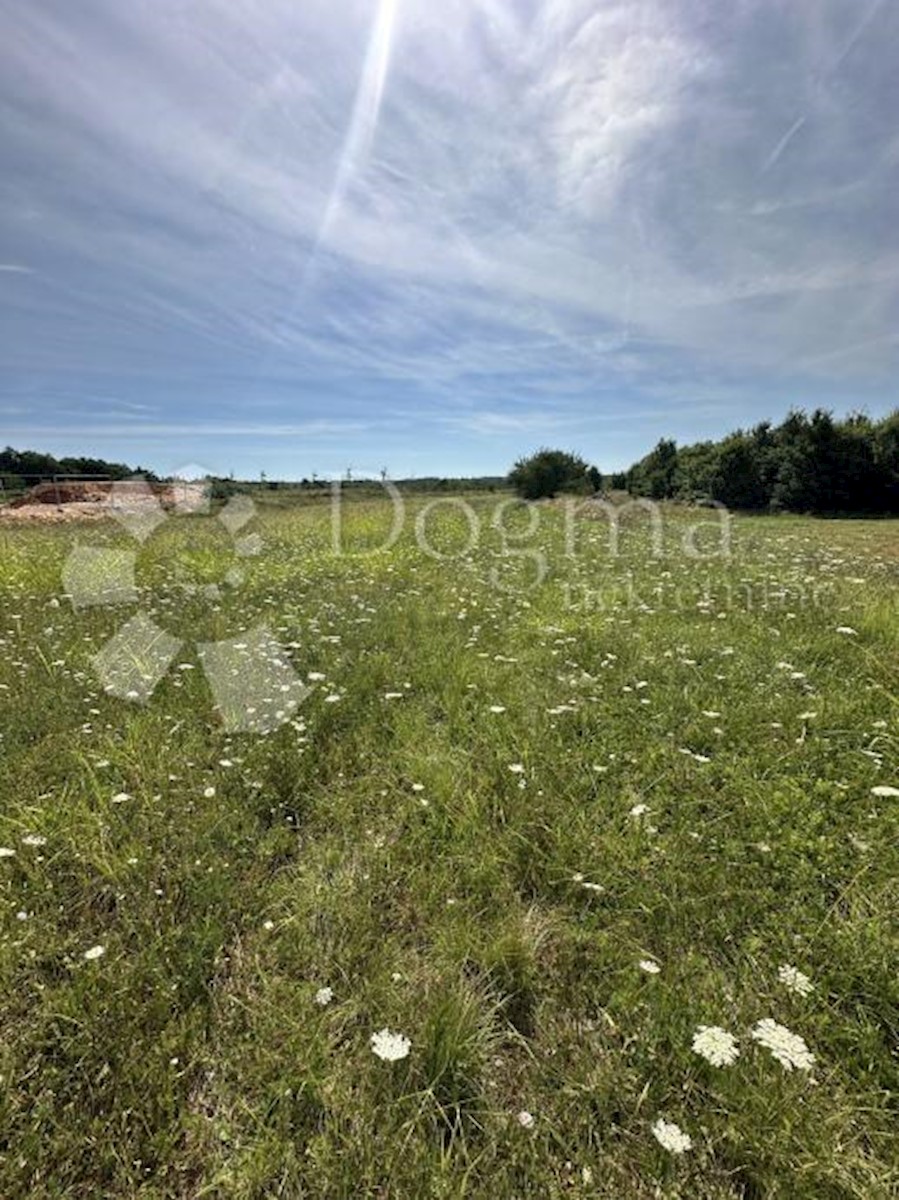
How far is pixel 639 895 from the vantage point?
8.57ft

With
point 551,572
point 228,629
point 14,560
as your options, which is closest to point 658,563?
point 551,572

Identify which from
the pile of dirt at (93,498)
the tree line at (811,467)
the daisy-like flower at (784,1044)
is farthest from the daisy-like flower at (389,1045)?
the tree line at (811,467)

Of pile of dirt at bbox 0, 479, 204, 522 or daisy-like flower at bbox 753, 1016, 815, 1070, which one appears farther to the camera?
pile of dirt at bbox 0, 479, 204, 522

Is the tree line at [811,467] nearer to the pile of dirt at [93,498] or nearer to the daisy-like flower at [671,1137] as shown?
the pile of dirt at [93,498]

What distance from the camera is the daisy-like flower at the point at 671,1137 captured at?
1.68 meters

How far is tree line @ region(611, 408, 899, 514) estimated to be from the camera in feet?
109

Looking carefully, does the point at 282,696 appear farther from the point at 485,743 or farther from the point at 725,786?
the point at 725,786

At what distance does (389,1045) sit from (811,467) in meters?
39.0

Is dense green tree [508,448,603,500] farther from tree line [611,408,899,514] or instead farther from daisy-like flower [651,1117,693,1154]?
daisy-like flower [651,1117,693,1154]

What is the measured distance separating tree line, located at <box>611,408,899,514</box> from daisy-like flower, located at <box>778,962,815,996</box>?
1475 inches

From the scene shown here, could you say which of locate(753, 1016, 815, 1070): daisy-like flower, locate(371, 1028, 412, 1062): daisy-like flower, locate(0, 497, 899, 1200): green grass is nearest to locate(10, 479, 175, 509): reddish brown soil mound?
locate(0, 497, 899, 1200): green grass

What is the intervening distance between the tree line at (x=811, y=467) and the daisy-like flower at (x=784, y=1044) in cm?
3775

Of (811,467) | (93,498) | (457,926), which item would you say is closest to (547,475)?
(811,467)

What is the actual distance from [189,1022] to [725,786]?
274 cm
